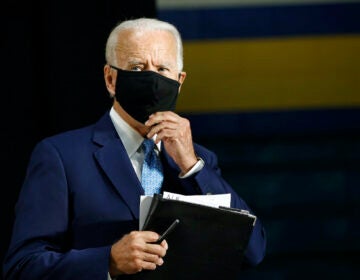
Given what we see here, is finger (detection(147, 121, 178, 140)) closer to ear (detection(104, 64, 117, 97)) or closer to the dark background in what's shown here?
ear (detection(104, 64, 117, 97))

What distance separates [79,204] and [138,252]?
216 mm

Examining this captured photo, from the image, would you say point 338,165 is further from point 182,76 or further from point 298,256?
point 182,76

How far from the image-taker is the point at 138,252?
142cm

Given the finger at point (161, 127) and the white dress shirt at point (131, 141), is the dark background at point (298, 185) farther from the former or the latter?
the finger at point (161, 127)

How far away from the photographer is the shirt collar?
1696 mm

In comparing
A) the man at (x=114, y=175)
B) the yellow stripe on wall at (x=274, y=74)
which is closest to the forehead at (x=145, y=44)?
the man at (x=114, y=175)

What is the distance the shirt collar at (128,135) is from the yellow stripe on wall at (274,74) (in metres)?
2.09

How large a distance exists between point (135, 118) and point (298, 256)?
8.01 feet

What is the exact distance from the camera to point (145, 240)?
1.43 metres

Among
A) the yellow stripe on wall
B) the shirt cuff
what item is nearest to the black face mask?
the shirt cuff

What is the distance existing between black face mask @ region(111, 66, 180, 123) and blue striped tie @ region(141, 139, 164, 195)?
65mm

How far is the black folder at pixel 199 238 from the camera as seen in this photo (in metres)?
1.45

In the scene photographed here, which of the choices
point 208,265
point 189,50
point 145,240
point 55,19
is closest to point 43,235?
point 145,240

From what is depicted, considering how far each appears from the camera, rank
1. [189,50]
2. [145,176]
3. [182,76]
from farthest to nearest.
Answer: [189,50], [182,76], [145,176]
